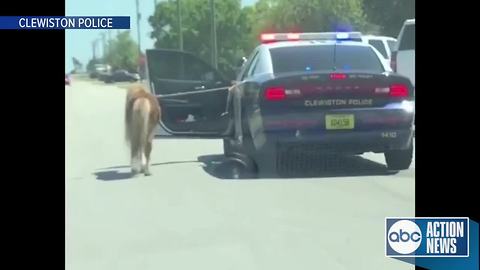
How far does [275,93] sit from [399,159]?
1787 millimetres

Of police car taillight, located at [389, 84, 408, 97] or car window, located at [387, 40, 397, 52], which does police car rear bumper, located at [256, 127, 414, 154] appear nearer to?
police car taillight, located at [389, 84, 408, 97]

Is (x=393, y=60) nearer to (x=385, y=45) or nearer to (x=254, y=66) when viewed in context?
(x=385, y=45)

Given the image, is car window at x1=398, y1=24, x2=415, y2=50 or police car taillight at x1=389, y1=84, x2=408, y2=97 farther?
car window at x1=398, y1=24, x2=415, y2=50

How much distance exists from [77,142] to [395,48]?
559cm

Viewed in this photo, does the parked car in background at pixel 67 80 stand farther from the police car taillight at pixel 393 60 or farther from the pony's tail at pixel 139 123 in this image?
the police car taillight at pixel 393 60

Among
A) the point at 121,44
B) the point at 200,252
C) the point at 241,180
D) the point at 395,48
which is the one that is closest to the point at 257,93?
the point at 241,180

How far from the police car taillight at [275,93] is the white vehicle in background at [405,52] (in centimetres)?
390

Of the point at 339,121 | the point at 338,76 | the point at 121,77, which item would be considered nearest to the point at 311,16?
the point at 338,76

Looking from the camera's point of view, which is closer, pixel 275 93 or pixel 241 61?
pixel 275 93

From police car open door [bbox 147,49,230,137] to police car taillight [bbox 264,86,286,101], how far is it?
83 cm

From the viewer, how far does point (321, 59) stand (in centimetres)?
903

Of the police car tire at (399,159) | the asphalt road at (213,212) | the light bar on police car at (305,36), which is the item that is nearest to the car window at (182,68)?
the asphalt road at (213,212)

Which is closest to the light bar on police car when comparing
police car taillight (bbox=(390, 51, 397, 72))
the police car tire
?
the police car tire

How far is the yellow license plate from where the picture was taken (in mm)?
8594
